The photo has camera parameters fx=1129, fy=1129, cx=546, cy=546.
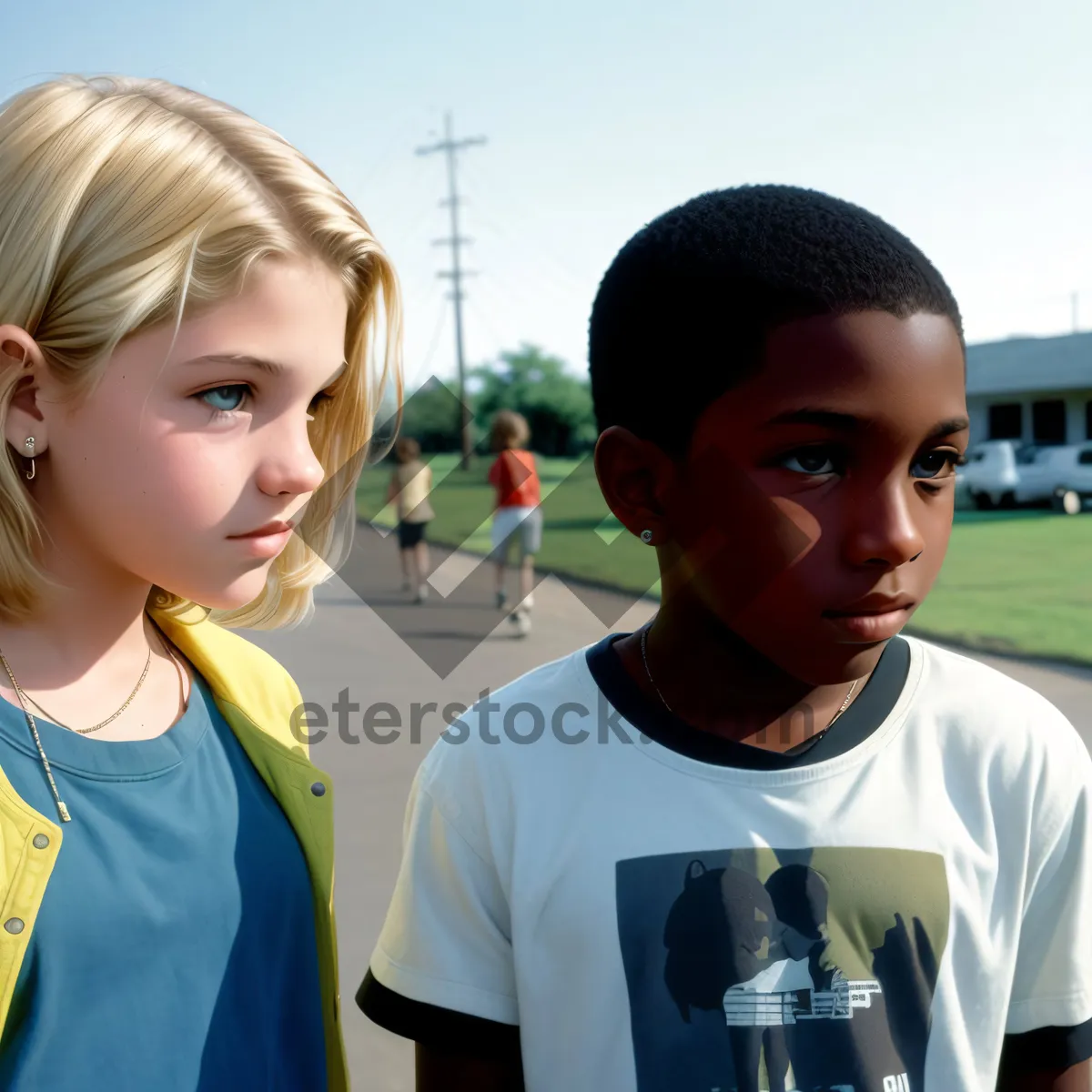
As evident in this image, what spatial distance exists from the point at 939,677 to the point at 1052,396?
Result: 109 feet

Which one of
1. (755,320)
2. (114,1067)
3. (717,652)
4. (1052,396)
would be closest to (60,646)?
(114,1067)

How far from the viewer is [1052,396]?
3134cm

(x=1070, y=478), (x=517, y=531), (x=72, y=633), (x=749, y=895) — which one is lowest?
(x=1070, y=478)

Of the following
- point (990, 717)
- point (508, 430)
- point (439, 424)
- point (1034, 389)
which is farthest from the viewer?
point (439, 424)

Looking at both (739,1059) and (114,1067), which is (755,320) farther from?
(114,1067)

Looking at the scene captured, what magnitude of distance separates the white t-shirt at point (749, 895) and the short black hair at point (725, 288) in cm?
37

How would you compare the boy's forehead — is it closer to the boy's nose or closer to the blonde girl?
the boy's nose

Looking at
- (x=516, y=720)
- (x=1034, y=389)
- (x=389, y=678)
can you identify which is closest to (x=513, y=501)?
(x=389, y=678)

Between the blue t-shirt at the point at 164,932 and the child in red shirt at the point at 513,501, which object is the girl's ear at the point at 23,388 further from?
the child in red shirt at the point at 513,501

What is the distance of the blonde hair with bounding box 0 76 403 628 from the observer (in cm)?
131

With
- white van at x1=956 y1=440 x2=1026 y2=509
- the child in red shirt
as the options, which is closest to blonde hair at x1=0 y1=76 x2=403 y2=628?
the child in red shirt

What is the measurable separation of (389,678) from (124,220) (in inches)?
242

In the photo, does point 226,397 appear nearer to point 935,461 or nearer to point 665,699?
point 665,699

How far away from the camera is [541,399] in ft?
201
